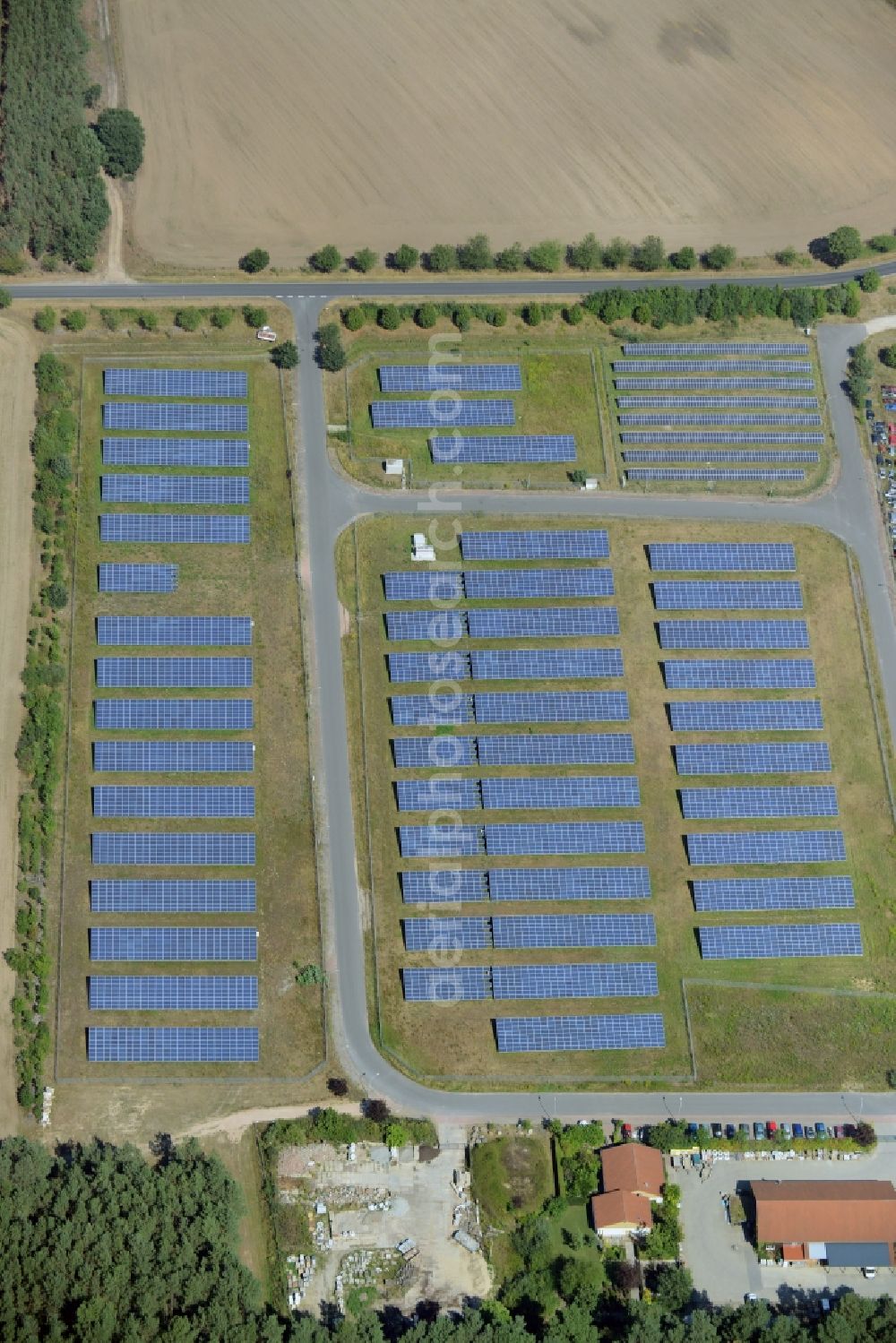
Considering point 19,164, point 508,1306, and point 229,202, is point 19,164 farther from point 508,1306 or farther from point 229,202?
point 508,1306

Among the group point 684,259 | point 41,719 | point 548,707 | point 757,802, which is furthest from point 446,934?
point 684,259

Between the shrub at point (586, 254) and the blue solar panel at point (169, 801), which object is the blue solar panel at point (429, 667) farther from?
the shrub at point (586, 254)

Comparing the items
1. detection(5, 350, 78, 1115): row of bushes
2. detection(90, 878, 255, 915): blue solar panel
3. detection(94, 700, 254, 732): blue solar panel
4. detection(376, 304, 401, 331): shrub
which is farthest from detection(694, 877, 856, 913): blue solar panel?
detection(376, 304, 401, 331): shrub

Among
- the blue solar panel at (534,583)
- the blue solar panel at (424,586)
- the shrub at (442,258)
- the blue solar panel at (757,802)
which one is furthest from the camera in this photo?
the shrub at (442,258)

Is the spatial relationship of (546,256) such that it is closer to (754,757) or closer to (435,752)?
(435,752)

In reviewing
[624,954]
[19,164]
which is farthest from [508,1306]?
[19,164]

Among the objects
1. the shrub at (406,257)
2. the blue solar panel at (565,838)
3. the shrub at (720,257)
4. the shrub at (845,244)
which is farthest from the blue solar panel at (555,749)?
the shrub at (845,244)

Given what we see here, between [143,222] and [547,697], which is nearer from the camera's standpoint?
[547,697]
